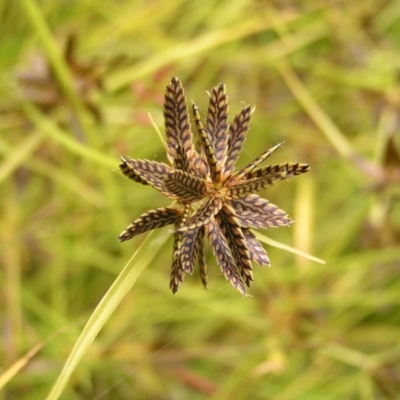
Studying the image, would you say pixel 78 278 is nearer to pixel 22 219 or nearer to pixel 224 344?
pixel 22 219

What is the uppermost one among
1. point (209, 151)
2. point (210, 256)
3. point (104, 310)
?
point (210, 256)

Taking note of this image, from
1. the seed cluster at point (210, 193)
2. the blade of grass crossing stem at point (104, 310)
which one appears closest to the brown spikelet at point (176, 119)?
the seed cluster at point (210, 193)

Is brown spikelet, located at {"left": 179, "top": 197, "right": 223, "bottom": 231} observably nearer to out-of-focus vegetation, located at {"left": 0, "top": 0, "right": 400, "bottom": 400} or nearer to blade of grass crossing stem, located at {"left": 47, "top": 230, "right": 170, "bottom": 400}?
blade of grass crossing stem, located at {"left": 47, "top": 230, "right": 170, "bottom": 400}

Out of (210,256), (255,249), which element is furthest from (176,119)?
(210,256)

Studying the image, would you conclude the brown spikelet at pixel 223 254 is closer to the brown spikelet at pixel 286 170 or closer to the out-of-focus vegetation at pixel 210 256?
the brown spikelet at pixel 286 170

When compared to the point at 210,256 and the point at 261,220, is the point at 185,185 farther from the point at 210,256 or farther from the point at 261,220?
the point at 210,256

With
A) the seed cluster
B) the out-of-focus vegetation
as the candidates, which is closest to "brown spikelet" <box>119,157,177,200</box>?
the seed cluster
